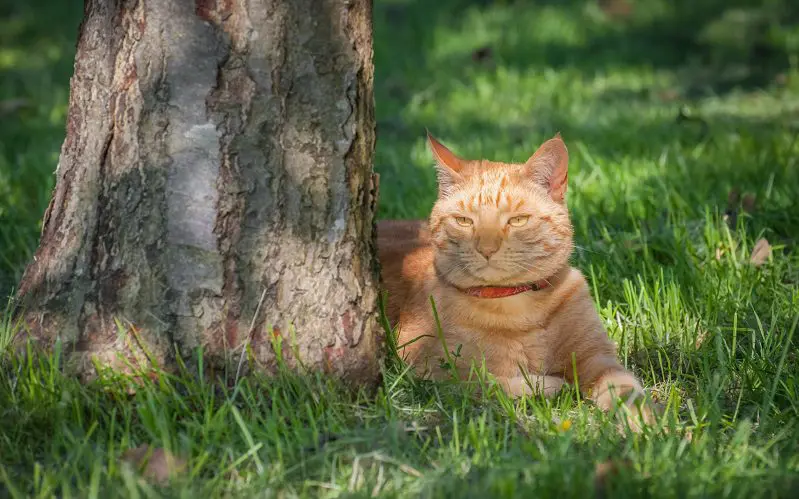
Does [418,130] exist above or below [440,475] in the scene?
above

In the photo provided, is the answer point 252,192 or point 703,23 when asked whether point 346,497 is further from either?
point 703,23

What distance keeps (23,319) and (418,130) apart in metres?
3.71

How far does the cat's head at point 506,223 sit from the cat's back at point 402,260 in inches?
11.0

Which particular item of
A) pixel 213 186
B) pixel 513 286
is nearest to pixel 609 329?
pixel 513 286

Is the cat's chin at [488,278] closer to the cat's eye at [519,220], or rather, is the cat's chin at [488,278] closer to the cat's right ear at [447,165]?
the cat's eye at [519,220]

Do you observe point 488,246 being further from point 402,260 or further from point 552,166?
point 402,260

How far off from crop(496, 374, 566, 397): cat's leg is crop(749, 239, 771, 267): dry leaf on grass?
4.15ft

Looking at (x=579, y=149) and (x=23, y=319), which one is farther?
(x=579, y=149)

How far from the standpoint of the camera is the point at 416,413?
2.62 metres

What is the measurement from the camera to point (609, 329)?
3229 mm

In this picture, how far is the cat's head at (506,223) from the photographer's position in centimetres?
282

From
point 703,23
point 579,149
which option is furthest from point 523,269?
point 703,23

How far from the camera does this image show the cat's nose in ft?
9.16

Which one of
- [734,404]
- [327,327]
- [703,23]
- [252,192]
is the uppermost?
[703,23]
